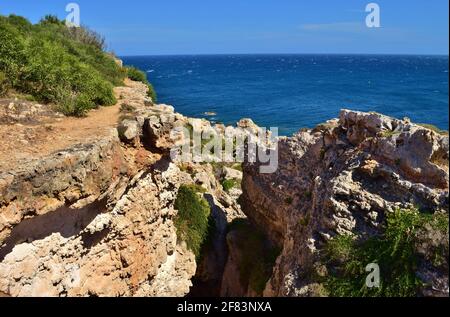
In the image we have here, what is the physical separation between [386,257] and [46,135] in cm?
1083

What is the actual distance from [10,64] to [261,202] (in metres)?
12.7

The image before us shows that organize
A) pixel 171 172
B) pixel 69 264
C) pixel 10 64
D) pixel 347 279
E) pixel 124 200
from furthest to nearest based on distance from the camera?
pixel 10 64 < pixel 171 172 < pixel 124 200 < pixel 69 264 < pixel 347 279

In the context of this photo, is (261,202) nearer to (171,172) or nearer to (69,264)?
(171,172)

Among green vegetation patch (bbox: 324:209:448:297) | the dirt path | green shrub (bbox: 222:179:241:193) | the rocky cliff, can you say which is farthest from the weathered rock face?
green shrub (bbox: 222:179:241:193)

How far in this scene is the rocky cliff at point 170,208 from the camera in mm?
10312

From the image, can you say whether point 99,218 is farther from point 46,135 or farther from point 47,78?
point 47,78

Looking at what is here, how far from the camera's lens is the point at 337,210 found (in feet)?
36.5

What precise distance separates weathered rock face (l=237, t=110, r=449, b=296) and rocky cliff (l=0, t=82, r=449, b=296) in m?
0.03

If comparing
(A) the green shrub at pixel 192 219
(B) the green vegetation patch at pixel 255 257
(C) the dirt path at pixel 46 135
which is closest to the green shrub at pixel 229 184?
(A) the green shrub at pixel 192 219

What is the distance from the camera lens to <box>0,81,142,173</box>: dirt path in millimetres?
11188

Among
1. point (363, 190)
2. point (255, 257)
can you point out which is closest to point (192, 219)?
point (255, 257)

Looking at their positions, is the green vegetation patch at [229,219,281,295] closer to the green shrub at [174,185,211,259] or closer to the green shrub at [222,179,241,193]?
the green shrub at [174,185,211,259]

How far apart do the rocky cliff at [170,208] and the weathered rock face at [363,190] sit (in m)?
0.03
